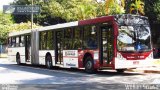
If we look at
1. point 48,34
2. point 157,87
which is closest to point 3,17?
point 48,34

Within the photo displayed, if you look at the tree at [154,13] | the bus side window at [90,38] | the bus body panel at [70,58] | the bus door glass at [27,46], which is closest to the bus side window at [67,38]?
the bus body panel at [70,58]

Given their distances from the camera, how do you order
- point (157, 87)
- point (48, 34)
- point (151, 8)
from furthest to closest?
point (151, 8)
point (48, 34)
point (157, 87)

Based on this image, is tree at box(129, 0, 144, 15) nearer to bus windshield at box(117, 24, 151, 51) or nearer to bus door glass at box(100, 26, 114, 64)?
bus windshield at box(117, 24, 151, 51)

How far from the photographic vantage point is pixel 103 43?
2006 cm

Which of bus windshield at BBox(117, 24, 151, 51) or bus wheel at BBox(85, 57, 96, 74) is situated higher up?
bus windshield at BBox(117, 24, 151, 51)

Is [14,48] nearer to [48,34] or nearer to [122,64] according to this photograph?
[48,34]

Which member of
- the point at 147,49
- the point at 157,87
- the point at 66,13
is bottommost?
the point at 157,87

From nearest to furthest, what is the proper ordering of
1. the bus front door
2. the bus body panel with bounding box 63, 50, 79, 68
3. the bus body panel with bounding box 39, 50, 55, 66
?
the bus body panel with bounding box 63, 50, 79, 68, the bus front door, the bus body panel with bounding box 39, 50, 55, 66

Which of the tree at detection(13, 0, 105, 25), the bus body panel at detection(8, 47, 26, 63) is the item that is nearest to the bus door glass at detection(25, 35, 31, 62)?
the bus body panel at detection(8, 47, 26, 63)

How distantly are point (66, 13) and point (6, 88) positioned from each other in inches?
1507

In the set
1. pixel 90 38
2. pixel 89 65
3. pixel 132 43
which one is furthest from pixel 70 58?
pixel 132 43

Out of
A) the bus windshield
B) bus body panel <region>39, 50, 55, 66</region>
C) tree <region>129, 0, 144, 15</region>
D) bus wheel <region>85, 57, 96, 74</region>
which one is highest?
tree <region>129, 0, 144, 15</region>

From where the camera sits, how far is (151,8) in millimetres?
49062

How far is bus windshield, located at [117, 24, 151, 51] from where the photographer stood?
1925 centimetres
